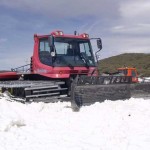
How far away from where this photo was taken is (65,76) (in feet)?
40.7

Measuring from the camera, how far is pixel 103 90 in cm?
1170

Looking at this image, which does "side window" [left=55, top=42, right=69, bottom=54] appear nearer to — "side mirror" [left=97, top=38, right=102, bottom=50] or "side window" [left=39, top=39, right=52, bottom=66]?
"side window" [left=39, top=39, right=52, bottom=66]

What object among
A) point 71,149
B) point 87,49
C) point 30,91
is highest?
point 87,49

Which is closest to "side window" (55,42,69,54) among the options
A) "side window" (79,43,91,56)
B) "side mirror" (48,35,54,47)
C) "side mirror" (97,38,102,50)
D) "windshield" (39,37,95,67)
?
"windshield" (39,37,95,67)

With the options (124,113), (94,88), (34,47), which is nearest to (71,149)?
(124,113)

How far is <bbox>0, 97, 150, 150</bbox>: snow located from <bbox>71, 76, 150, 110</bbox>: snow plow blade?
0.37 metres

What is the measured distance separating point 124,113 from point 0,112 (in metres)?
3.28

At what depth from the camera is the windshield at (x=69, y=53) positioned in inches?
499

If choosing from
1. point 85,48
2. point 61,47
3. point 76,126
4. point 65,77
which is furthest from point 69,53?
point 76,126

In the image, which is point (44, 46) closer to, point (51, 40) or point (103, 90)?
point (51, 40)

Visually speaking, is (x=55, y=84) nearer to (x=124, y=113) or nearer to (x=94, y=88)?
(x=94, y=88)

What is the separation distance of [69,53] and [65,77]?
3.66 feet

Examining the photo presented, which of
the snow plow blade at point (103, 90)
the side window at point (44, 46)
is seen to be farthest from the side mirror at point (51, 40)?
the snow plow blade at point (103, 90)

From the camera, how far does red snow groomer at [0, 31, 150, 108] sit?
11359 mm
